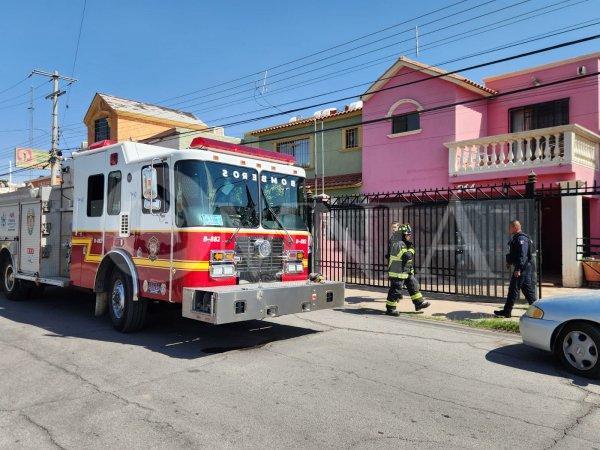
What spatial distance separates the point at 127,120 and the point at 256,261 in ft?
74.3

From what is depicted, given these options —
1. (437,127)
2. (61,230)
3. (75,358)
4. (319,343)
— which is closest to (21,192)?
(61,230)

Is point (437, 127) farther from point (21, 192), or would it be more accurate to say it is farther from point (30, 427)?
point (30, 427)

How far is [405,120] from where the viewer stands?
18.7m

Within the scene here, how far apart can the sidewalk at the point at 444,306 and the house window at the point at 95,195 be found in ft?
17.6

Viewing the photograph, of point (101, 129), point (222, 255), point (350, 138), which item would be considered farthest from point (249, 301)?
point (101, 129)

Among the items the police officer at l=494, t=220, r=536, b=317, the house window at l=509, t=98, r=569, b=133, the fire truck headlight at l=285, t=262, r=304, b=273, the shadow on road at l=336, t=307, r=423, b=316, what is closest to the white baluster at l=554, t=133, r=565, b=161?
the house window at l=509, t=98, r=569, b=133

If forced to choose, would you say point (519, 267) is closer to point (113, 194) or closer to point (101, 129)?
point (113, 194)

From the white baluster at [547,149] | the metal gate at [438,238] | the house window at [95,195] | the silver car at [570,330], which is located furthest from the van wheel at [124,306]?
the white baluster at [547,149]

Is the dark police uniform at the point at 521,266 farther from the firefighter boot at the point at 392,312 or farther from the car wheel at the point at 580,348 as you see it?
the car wheel at the point at 580,348

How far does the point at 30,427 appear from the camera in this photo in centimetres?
419

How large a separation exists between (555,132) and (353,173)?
8.51m

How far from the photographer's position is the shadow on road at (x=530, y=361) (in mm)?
5641

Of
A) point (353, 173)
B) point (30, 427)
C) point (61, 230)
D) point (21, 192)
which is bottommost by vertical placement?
point (30, 427)

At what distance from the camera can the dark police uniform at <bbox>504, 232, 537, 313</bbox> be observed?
891 centimetres
